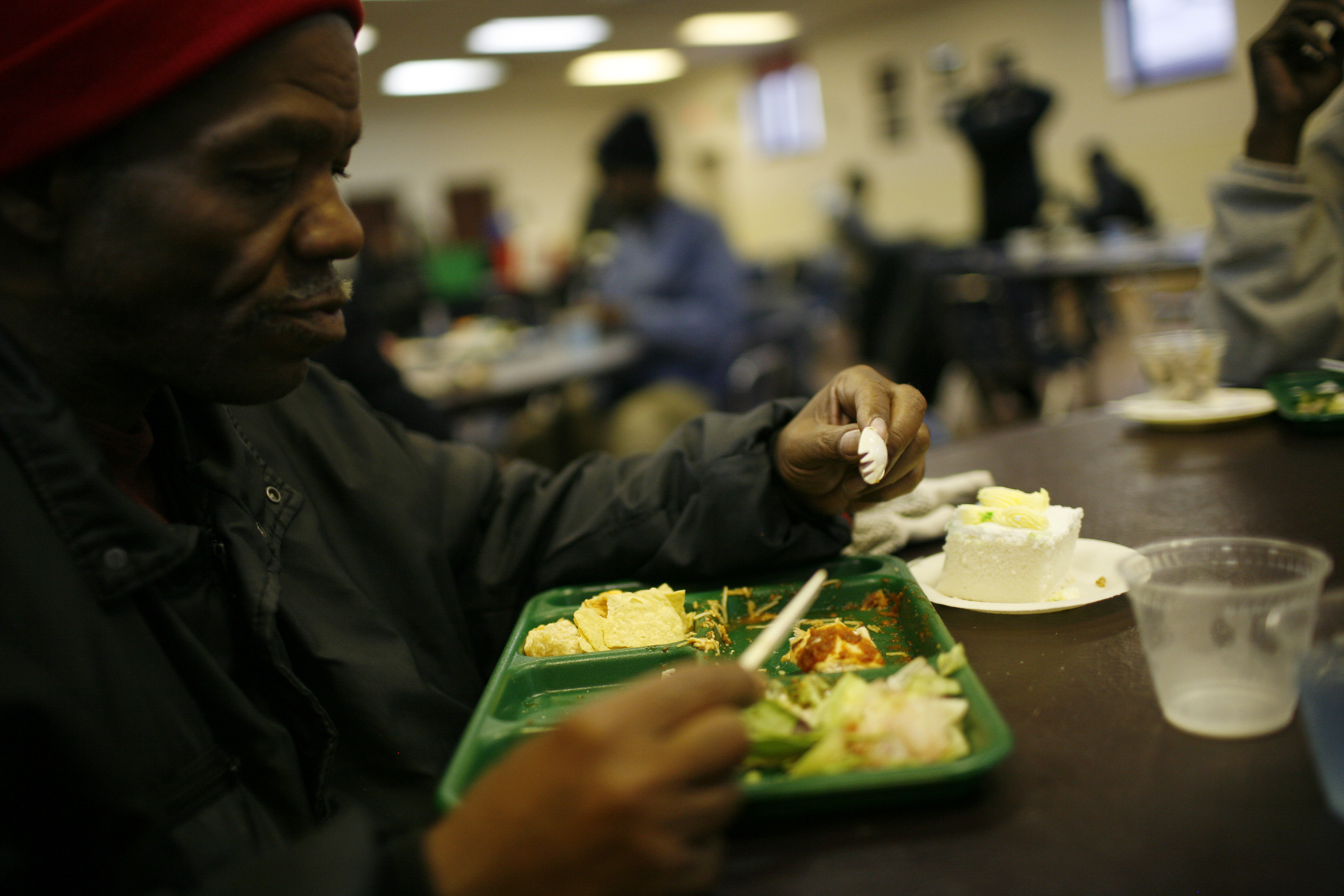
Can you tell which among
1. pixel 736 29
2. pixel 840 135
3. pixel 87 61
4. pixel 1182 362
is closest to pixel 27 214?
pixel 87 61

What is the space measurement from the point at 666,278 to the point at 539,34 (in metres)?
7.32

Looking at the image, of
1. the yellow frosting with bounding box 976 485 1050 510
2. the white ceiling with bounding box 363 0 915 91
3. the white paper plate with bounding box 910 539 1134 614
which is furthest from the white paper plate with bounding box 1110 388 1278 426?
the white ceiling with bounding box 363 0 915 91

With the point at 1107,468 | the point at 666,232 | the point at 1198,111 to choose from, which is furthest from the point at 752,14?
the point at 1107,468

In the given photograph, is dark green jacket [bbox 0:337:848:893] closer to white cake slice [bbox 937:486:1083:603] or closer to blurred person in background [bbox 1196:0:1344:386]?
white cake slice [bbox 937:486:1083:603]

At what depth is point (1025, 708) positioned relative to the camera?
92 cm

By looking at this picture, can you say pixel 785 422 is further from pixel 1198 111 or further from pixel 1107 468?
pixel 1198 111

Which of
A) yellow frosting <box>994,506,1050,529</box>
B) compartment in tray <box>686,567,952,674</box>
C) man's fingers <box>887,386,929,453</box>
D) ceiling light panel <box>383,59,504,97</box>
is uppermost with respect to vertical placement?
ceiling light panel <box>383,59,504,97</box>

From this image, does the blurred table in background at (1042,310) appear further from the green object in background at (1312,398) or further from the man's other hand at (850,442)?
the man's other hand at (850,442)

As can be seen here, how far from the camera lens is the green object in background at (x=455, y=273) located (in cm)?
900

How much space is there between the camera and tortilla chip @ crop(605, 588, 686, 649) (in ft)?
3.77

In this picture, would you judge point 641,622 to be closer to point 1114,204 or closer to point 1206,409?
point 1206,409

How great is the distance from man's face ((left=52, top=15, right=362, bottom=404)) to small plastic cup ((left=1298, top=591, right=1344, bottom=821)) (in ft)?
3.20

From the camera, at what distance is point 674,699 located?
73 cm

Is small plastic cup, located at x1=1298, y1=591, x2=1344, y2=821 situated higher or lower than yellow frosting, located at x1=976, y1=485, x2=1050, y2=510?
lower
